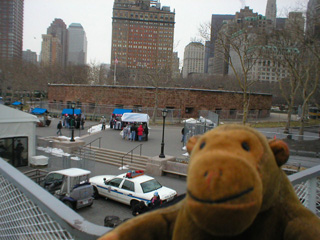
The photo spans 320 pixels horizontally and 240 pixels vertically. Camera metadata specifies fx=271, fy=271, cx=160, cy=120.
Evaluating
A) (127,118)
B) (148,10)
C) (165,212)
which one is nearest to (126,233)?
(165,212)

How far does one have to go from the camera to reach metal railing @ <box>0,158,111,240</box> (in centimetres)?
163

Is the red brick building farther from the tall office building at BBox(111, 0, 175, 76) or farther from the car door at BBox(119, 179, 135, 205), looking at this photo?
the tall office building at BBox(111, 0, 175, 76)

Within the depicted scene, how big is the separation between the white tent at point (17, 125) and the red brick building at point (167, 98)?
2332 cm

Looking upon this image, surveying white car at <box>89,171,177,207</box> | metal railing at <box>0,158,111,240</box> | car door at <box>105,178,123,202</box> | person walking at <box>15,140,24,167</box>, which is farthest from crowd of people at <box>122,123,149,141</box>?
metal railing at <box>0,158,111,240</box>

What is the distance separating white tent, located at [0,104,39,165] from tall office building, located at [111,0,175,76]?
424ft

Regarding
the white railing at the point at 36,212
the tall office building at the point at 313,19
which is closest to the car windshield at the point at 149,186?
the white railing at the point at 36,212

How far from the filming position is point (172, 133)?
28.6 m

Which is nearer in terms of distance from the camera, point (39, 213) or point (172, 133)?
point (39, 213)

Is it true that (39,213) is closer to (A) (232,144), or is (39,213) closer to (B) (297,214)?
(A) (232,144)

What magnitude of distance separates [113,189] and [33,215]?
10304mm

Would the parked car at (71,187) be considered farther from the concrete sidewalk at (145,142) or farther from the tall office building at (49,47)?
the tall office building at (49,47)

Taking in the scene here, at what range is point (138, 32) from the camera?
150 metres

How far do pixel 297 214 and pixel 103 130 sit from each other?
2878cm

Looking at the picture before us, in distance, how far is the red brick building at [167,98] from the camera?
129ft
